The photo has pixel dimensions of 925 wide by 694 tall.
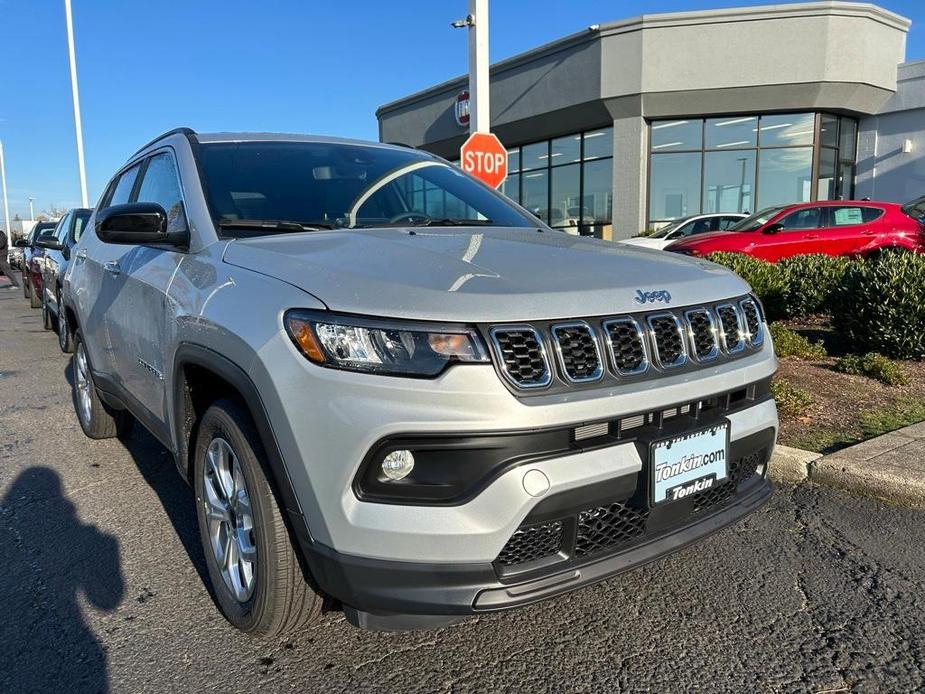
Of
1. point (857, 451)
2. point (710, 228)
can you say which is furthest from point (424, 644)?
point (710, 228)

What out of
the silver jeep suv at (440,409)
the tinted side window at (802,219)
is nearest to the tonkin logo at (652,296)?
the silver jeep suv at (440,409)

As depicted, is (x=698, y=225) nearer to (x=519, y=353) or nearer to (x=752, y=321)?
(x=752, y=321)

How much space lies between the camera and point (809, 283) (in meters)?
7.16

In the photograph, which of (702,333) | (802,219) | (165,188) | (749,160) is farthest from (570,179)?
(702,333)

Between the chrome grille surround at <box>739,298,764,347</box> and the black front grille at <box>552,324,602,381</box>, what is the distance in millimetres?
818

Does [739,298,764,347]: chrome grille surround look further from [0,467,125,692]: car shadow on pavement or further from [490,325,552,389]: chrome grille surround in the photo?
[0,467,125,692]: car shadow on pavement

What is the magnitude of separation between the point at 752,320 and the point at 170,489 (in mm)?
3027

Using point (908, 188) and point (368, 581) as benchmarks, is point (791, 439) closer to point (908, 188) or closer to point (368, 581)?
point (368, 581)

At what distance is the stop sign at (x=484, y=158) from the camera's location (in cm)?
740

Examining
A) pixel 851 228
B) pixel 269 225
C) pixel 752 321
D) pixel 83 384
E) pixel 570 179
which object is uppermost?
pixel 570 179

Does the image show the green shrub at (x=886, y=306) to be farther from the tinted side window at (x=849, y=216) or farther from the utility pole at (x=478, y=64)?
the tinted side window at (x=849, y=216)

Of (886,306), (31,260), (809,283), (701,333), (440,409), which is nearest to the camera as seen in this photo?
(440,409)

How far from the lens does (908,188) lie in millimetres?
20109

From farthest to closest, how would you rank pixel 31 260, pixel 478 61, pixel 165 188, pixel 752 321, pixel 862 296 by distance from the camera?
pixel 31 260
pixel 478 61
pixel 862 296
pixel 165 188
pixel 752 321
